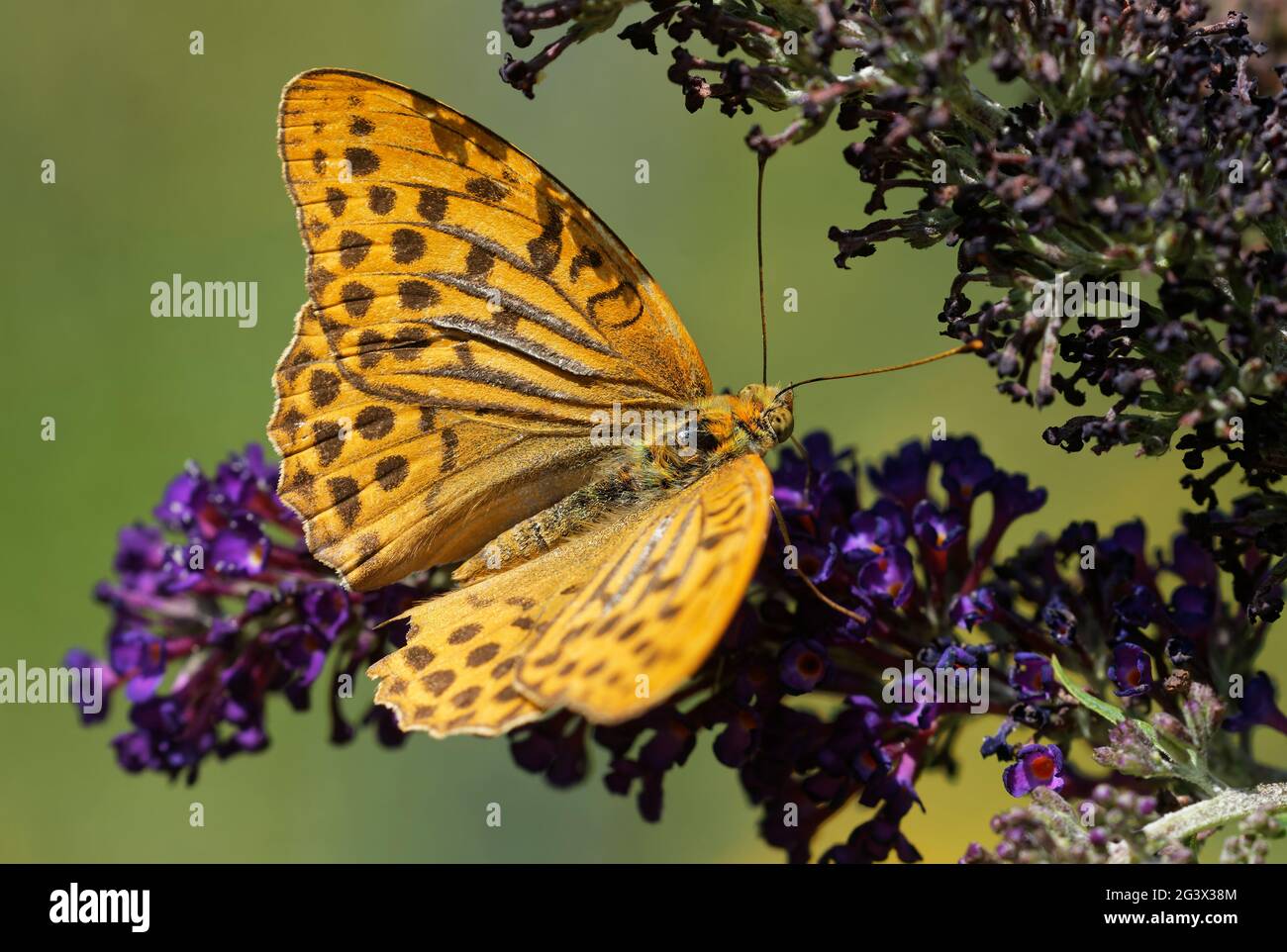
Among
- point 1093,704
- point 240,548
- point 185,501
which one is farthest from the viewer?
point 185,501

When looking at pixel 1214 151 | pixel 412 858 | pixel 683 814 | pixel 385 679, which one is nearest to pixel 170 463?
pixel 412 858

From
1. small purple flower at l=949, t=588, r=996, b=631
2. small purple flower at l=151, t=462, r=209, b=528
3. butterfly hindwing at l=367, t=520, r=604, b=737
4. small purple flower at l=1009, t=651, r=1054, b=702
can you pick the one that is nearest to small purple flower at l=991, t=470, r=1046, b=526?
small purple flower at l=949, t=588, r=996, b=631

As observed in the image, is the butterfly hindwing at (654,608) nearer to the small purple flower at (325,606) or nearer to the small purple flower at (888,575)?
the small purple flower at (888,575)

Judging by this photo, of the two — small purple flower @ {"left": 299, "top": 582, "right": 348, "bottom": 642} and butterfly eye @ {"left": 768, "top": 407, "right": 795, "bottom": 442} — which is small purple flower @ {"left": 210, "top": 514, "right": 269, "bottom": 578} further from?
butterfly eye @ {"left": 768, "top": 407, "right": 795, "bottom": 442}

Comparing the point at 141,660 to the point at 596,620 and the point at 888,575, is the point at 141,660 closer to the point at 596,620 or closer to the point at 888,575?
the point at 596,620

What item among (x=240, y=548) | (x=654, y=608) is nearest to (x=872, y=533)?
(x=654, y=608)
